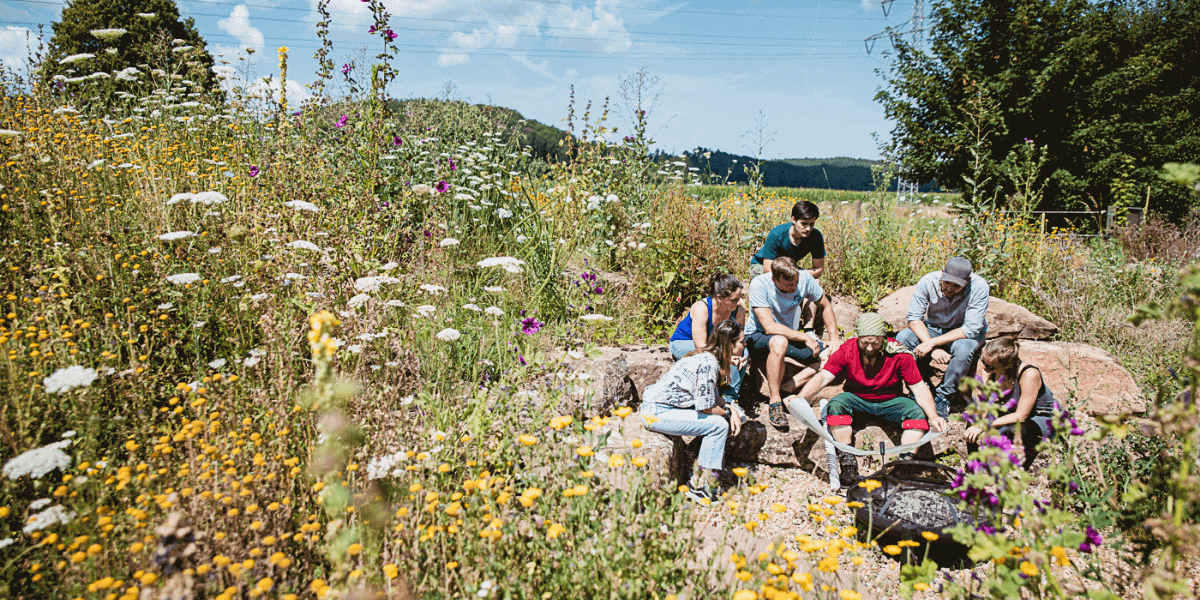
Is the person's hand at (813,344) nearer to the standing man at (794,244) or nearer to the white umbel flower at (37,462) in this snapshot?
the standing man at (794,244)

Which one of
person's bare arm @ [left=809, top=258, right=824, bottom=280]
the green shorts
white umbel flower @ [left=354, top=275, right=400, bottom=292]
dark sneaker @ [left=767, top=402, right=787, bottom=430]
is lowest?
dark sneaker @ [left=767, top=402, right=787, bottom=430]

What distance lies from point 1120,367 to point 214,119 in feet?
24.8

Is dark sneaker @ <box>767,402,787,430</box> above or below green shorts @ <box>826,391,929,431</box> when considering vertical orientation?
below

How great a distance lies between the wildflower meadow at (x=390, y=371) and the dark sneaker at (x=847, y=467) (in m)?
0.43

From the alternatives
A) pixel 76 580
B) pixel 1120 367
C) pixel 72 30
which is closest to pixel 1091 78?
pixel 1120 367

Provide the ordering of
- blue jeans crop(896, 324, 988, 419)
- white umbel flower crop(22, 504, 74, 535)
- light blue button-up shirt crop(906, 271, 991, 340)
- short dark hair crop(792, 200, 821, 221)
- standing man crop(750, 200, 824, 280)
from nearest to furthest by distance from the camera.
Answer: white umbel flower crop(22, 504, 74, 535)
blue jeans crop(896, 324, 988, 419)
light blue button-up shirt crop(906, 271, 991, 340)
short dark hair crop(792, 200, 821, 221)
standing man crop(750, 200, 824, 280)

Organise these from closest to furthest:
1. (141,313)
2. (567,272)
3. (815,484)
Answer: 1. (141,313)
2. (815,484)
3. (567,272)

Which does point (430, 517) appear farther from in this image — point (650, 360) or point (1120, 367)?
point (1120, 367)

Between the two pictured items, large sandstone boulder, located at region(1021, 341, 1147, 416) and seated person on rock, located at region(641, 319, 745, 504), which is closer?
seated person on rock, located at region(641, 319, 745, 504)

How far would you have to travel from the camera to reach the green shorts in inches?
151

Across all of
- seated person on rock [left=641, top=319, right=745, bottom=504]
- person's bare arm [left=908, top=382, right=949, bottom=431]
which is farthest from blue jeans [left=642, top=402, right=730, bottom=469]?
person's bare arm [left=908, top=382, right=949, bottom=431]

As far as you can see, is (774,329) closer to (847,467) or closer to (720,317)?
(720,317)

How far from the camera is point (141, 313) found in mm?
3049

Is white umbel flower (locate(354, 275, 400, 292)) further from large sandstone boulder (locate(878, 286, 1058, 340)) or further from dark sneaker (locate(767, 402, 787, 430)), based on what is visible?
large sandstone boulder (locate(878, 286, 1058, 340))
